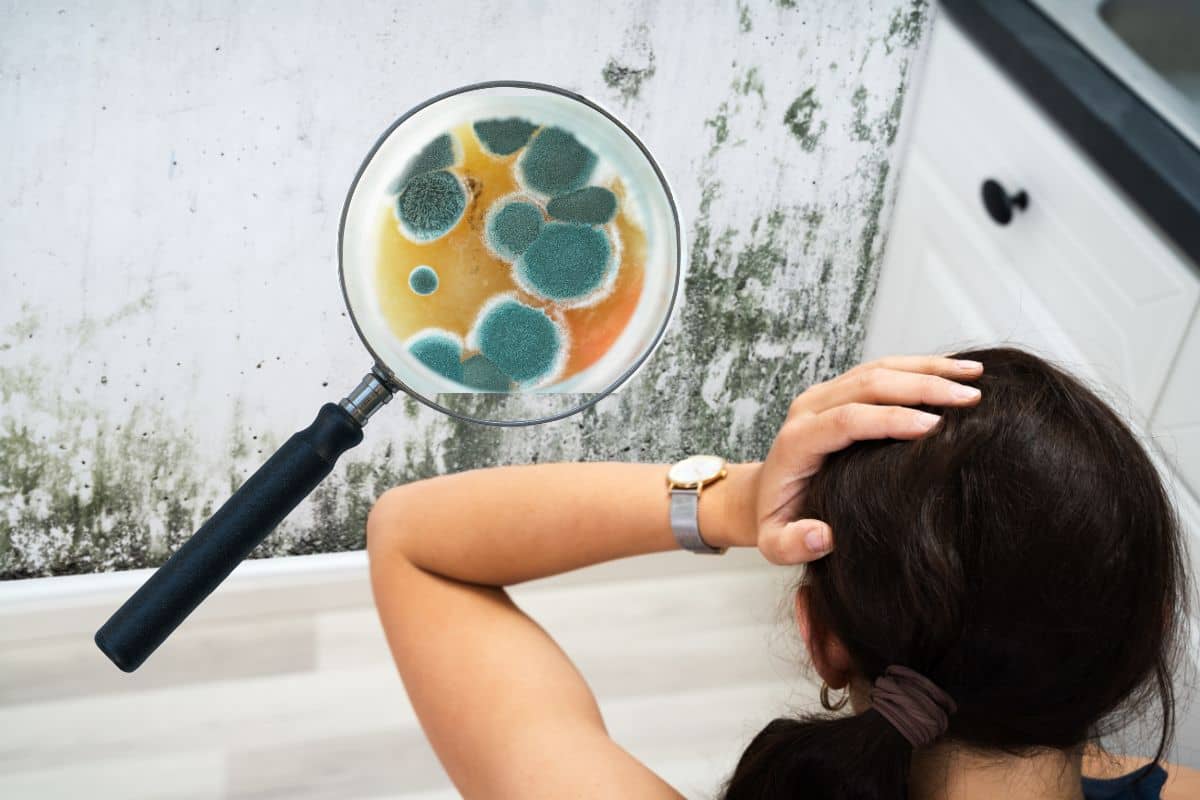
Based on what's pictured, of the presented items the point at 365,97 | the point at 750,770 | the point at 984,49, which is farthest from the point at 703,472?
the point at 984,49

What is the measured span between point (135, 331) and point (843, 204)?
3.69 feet

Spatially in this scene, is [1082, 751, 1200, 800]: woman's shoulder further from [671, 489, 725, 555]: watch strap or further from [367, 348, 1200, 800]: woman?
[671, 489, 725, 555]: watch strap

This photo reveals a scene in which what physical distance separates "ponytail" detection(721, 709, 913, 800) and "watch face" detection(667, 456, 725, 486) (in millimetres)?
233

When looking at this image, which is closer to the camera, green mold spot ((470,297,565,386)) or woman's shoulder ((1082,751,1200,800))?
green mold spot ((470,297,565,386))

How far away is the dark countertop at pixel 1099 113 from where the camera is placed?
4.16ft

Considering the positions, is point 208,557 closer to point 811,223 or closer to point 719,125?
point 719,125

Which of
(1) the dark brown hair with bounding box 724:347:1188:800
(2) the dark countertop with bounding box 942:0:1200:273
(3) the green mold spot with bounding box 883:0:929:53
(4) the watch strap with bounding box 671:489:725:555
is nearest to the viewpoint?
(1) the dark brown hair with bounding box 724:347:1188:800

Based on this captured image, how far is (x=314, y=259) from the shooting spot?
5.38 ft

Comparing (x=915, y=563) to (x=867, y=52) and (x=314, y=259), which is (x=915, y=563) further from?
(x=867, y=52)

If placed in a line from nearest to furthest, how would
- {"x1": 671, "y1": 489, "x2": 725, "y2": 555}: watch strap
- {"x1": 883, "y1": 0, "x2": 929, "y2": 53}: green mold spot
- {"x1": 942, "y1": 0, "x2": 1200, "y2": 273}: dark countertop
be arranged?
{"x1": 671, "y1": 489, "x2": 725, "y2": 555}: watch strap
{"x1": 942, "y1": 0, "x2": 1200, "y2": 273}: dark countertop
{"x1": 883, "y1": 0, "x2": 929, "y2": 53}: green mold spot

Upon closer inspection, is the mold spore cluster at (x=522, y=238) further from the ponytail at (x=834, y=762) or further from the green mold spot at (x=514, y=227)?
the ponytail at (x=834, y=762)

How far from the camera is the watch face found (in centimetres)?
93

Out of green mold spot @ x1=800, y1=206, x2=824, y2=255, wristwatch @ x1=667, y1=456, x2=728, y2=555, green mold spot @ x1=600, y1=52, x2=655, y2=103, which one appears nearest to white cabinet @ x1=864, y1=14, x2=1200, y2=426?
green mold spot @ x1=800, y1=206, x2=824, y2=255

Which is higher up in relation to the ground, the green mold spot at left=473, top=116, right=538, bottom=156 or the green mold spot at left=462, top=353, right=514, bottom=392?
the green mold spot at left=473, top=116, right=538, bottom=156
